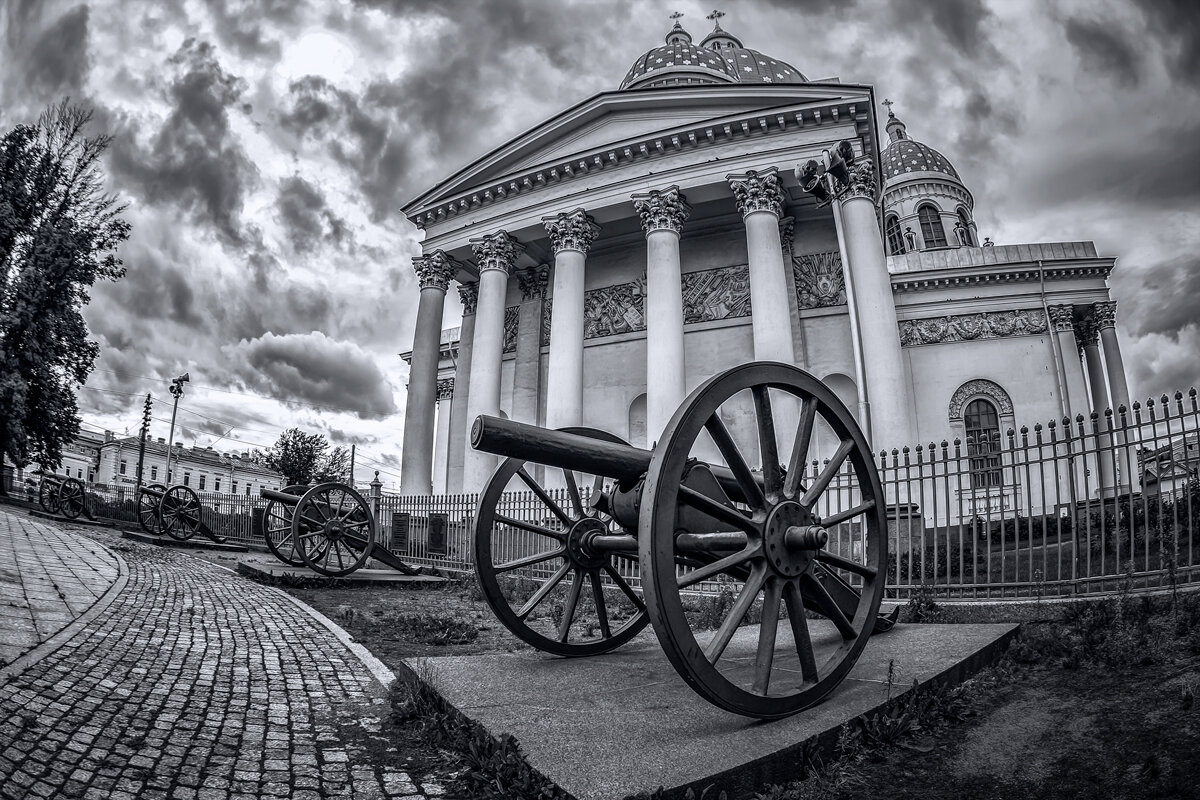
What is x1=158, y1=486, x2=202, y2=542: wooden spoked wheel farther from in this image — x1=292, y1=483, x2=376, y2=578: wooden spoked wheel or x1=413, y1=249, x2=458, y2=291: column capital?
x1=413, y1=249, x2=458, y2=291: column capital

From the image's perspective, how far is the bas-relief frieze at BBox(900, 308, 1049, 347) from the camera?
75.5 feet

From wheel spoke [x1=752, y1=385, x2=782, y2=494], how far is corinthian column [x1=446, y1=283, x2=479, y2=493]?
69.3 feet

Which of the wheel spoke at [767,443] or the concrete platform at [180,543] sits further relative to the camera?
the concrete platform at [180,543]

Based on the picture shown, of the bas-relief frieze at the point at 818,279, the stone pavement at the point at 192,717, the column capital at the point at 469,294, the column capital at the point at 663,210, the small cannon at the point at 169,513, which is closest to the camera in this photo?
the stone pavement at the point at 192,717

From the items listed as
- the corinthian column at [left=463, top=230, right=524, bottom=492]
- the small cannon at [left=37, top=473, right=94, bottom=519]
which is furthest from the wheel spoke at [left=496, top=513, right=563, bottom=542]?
the small cannon at [left=37, top=473, right=94, bottom=519]

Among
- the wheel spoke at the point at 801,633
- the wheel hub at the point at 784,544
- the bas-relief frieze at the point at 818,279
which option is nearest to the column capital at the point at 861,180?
the bas-relief frieze at the point at 818,279

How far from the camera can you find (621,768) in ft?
7.39

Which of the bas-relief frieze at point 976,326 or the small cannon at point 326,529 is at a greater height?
the bas-relief frieze at point 976,326

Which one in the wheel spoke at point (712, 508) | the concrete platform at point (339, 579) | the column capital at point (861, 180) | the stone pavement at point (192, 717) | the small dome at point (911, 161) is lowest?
the concrete platform at point (339, 579)

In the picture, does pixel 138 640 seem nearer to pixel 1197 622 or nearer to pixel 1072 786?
pixel 1072 786

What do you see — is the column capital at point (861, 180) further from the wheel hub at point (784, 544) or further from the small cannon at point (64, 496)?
the small cannon at point (64, 496)

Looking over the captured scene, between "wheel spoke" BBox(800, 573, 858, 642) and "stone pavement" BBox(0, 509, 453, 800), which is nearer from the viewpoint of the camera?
"stone pavement" BBox(0, 509, 453, 800)

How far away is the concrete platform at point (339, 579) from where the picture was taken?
9.61 m

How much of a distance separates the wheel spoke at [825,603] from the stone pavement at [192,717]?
69.8 inches
